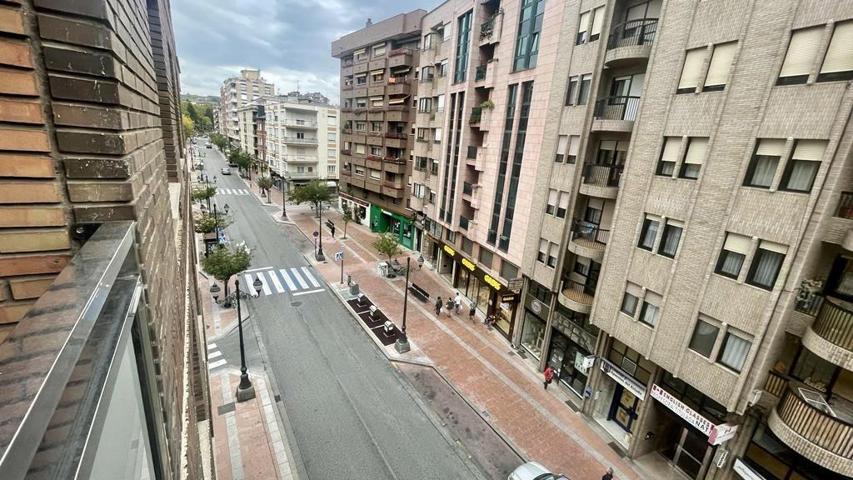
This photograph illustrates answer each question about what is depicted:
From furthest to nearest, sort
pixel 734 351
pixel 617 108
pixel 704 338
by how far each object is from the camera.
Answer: pixel 617 108 → pixel 704 338 → pixel 734 351

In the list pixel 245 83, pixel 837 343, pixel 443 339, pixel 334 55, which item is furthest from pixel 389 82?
pixel 245 83

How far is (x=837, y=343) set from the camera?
8.96 metres

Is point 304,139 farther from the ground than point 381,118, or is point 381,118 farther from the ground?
point 381,118

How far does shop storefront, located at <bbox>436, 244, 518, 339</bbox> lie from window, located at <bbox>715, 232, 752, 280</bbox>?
9892 millimetres

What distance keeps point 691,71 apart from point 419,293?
18.3 m

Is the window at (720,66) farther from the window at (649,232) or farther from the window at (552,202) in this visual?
the window at (552,202)

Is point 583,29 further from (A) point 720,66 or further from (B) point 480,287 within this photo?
(B) point 480,287

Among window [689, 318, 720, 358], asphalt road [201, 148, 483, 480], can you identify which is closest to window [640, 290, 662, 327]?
window [689, 318, 720, 358]

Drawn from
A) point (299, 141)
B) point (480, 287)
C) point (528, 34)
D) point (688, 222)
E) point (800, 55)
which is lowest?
point (480, 287)

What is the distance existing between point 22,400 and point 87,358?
1.50 ft

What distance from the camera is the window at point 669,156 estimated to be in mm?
11995

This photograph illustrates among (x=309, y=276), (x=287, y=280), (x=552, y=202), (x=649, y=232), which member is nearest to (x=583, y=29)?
(x=552, y=202)

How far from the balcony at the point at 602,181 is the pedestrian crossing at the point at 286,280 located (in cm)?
1793

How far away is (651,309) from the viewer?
12969mm
